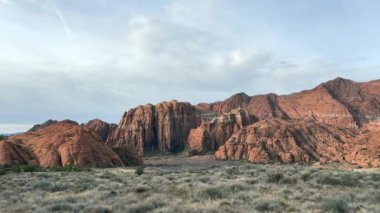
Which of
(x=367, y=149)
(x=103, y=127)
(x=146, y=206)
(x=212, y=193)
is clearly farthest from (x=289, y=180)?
(x=103, y=127)

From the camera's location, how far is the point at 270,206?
12.8 metres

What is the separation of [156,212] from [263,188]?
28.2 feet

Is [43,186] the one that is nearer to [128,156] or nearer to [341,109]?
[128,156]

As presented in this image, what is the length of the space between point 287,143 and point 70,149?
62.3 meters

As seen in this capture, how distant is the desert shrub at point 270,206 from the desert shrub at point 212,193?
9.50ft

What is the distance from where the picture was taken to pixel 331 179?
74.8ft

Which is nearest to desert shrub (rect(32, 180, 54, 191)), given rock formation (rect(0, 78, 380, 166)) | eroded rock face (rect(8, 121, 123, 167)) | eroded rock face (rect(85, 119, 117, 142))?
rock formation (rect(0, 78, 380, 166))

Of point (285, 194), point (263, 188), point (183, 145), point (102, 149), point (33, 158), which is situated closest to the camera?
point (285, 194)

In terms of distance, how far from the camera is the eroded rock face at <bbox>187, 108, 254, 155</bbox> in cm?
13836

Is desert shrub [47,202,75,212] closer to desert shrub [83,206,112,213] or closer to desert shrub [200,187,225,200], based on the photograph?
desert shrub [83,206,112,213]

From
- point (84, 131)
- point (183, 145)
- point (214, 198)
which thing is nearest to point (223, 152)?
point (183, 145)

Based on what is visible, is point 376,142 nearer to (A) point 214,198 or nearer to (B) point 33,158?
(B) point 33,158

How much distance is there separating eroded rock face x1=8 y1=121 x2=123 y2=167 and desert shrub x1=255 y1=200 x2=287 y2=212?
155 feet

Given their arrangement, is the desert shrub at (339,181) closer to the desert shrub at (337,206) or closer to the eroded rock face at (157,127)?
the desert shrub at (337,206)
